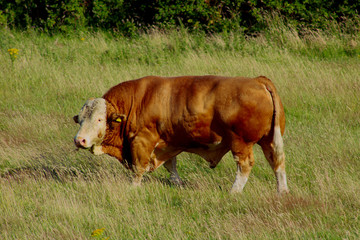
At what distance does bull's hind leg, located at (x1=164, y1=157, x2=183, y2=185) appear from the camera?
691 cm

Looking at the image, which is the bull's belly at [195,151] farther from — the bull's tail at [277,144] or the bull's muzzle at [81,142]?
the bull's muzzle at [81,142]

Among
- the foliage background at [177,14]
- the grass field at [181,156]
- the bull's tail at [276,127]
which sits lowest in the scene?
the foliage background at [177,14]

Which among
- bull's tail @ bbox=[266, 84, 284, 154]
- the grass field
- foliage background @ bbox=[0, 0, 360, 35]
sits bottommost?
foliage background @ bbox=[0, 0, 360, 35]

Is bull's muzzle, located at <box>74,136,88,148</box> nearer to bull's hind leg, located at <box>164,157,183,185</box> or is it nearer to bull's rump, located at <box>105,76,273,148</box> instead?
bull's rump, located at <box>105,76,273,148</box>

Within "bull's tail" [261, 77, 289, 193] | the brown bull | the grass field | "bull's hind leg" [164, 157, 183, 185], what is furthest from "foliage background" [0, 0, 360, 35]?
"bull's tail" [261, 77, 289, 193]

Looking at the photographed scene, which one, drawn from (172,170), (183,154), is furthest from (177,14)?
(172,170)

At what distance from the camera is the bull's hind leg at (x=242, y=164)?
6.23m

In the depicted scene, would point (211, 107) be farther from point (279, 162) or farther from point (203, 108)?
point (279, 162)

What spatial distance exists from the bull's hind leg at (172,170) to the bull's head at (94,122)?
866 millimetres

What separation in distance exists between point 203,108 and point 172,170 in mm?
1083

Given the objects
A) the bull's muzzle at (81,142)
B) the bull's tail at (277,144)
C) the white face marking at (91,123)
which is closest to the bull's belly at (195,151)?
the bull's tail at (277,144)

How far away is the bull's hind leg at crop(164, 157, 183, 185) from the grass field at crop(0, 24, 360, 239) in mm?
143

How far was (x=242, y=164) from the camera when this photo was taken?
627 centimetres

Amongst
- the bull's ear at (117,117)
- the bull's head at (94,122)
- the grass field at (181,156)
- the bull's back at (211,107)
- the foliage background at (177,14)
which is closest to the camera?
the grass field at (181,156)
